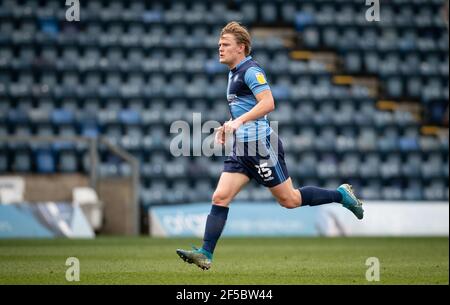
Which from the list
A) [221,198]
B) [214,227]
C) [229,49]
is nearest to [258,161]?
[221,198]

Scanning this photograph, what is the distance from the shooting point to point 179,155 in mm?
19109

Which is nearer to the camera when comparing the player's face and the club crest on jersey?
the club crest on jersey

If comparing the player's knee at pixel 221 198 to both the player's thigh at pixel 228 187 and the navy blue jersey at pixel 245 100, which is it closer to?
the player's thigh at pixel 228 187

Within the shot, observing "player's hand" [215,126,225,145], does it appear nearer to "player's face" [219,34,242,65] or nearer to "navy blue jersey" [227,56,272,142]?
"navy blue jersey" [227,56,272,142]

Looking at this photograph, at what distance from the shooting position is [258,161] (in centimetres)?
768

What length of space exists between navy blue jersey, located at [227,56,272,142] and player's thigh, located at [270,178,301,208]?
1.55ft

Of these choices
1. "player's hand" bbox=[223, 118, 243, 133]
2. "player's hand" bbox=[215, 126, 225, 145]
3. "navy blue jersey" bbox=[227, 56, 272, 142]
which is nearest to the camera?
"player's hand" bbox=[223, 118, 243, 133]

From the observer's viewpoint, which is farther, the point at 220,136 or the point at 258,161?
the point at 258,161

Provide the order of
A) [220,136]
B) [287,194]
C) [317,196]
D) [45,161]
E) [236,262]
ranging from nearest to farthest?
[220,136]
[287,194]
[317,196]
[236,262]
[45,161]

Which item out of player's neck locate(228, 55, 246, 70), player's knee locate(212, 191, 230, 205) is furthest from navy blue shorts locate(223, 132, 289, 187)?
player's neck locate(228, 55, 246, 70)

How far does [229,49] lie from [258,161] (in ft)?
3.27

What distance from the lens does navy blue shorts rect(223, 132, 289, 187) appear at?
25.2 ft

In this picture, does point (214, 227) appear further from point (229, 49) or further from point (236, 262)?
point (236, 262)

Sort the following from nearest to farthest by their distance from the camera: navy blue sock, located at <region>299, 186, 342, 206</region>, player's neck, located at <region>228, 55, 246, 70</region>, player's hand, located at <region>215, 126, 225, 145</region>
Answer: player's hand, located at <region>215, 126, 225, 145</region> < player's neck, located at <region>228, 55, 246, 70</region> < navy blue sock, located at <region>299, 186, 342, 206</region>
